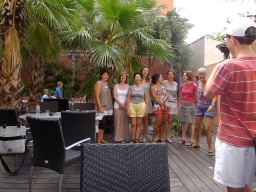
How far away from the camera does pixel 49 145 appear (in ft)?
9.04

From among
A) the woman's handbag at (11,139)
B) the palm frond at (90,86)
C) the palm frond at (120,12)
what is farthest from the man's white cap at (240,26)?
the palm frond at (90,86)

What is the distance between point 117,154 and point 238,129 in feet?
2.62

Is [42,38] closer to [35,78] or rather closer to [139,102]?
[139,102]

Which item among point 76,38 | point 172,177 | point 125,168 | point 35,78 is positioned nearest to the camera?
point 125,168

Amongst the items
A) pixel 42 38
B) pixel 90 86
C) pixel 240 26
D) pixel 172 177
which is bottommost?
pixel 172 177

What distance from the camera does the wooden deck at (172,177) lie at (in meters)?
3.32

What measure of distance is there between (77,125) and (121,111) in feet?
7.27

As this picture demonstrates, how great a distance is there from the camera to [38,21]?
5266 mm

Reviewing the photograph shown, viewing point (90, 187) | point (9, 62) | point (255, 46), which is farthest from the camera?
point (9, 62)

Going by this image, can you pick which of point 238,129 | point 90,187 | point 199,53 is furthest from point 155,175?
point 199,53

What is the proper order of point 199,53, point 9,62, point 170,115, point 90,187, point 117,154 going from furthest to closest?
point 199,53
point 170,115
point 9,62
point 117,154
point 90,187

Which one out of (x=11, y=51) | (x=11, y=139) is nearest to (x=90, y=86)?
(x=11, y=51)

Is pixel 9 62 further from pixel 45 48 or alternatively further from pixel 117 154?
pixel 117 154

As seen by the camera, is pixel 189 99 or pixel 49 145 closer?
pixel 49 145
